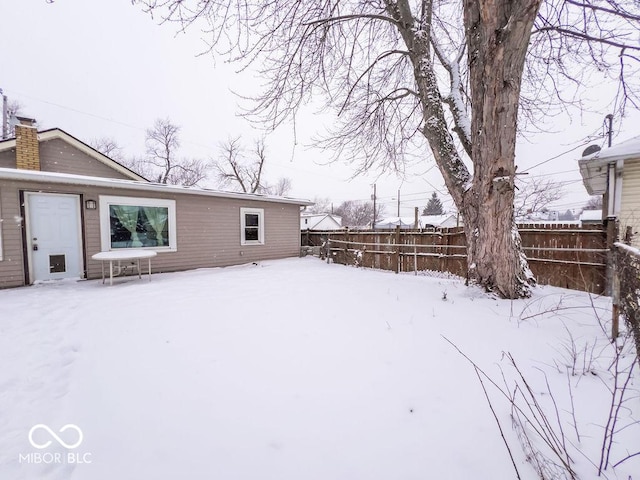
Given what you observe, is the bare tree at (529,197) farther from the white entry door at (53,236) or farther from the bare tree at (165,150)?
the bare tree at (165,150)

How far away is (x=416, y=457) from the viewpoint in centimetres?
137

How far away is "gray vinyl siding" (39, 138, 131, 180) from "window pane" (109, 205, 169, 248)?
14.8 ft

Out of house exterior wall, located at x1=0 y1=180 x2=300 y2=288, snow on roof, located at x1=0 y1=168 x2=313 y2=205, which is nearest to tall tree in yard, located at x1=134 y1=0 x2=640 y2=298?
snow on roof, located at x1=0 y1=168 x2=313 y2=205

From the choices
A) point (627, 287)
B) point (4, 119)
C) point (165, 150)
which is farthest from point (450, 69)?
point (165, 150)

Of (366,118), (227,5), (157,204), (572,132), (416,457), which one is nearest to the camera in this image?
(416,457)

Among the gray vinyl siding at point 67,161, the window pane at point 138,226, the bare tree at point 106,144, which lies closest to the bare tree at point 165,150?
the bare tree at point 106,144

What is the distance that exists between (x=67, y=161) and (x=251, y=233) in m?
7.02

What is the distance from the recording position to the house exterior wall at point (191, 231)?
569cm

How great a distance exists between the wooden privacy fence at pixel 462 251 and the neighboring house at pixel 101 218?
9.92 feet

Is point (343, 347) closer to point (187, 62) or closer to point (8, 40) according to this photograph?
point (187, 62)

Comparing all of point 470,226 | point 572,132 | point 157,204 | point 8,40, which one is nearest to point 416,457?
point 470,226

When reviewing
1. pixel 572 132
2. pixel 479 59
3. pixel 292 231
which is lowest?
pixel 292 231

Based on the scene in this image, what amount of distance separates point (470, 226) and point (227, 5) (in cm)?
484

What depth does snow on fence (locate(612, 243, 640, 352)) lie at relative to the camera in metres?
1.87
